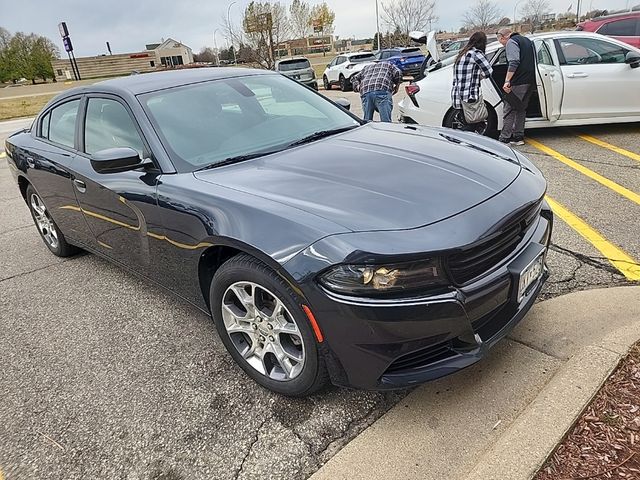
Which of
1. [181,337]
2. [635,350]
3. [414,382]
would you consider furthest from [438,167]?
[181,337]

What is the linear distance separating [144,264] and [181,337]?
0.51 m

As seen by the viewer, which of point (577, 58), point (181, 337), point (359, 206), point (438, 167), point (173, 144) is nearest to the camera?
point (359, 206)

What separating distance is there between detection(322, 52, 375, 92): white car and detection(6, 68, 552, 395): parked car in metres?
17.1

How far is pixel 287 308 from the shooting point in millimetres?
2137

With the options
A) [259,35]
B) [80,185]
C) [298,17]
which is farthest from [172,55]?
[80,185]

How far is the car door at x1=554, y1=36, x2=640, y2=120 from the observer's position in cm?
665

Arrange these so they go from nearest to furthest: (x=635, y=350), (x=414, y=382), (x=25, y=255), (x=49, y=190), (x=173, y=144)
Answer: (x=414, y=382) → (x=635, y=350) → (x=173, y=144) → (x=49, y=190) → (x=25, y=255)

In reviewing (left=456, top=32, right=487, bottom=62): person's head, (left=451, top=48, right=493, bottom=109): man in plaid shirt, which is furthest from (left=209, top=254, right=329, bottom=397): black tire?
(left=456, top=32, right=487, bottom=62): person's head

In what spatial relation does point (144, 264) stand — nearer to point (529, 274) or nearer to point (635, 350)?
point (529, 274)

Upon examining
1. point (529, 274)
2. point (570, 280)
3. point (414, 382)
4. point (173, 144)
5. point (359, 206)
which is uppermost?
point (173, 144)

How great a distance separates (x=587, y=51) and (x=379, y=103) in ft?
9.73

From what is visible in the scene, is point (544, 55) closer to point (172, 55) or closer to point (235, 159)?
point (235, 159)

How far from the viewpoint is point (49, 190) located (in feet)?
13.2

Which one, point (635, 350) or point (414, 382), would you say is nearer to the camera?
point (414, 382)
